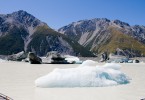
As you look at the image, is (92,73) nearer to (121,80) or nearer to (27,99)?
(121,80)

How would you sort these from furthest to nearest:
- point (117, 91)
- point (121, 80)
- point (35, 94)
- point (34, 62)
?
point (34, 62)
point (121, 80)
point (117, 91)
point (35, 94)

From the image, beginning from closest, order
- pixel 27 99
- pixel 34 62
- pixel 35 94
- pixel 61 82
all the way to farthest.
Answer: pixel 27 99 < pixel 35 94 < pixel 61 82 < pixel 34 62

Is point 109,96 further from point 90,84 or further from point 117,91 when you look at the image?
point 90,84

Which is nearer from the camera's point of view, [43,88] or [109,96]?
[109,96]

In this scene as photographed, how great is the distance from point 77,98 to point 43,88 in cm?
549

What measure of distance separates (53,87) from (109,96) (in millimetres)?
5701

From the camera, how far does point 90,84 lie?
90.9 ft

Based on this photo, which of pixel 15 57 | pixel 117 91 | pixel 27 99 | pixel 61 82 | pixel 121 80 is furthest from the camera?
pixel 15 57

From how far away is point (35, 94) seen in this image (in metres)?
22.8

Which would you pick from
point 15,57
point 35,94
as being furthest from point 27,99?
point 15,57

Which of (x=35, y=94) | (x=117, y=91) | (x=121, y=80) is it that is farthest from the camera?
(x=121, y=80)

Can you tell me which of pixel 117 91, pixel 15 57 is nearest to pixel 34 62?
pixel 15 57

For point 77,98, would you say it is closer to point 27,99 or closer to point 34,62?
point 27,99

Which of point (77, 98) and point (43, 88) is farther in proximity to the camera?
point (43, 88)
